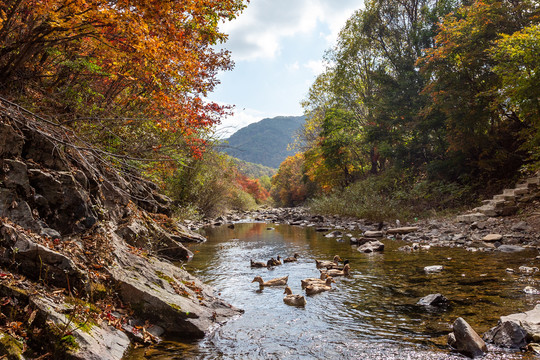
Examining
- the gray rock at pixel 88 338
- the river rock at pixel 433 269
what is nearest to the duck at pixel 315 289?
the river rock at pixel 433 269

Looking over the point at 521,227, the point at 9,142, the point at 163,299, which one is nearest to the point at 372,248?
the point at 521,227

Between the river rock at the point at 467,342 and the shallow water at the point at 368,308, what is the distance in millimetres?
149

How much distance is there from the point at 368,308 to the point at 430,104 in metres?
17.8

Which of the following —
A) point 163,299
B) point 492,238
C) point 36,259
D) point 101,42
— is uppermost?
point 101,42

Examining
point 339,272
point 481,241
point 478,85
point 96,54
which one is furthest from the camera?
point 478,85

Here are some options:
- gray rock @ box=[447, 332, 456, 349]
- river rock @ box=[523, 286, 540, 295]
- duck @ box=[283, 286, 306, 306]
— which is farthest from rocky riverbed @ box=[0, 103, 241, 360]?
river rock @ box=[523, 286, 540, 295]

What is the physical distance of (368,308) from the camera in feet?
19.3

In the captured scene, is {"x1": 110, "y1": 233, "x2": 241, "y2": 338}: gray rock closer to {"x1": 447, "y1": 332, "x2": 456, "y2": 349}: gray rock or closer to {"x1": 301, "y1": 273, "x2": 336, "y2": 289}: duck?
{"x1": 301, "y1": 273, "x2": 336, "y2": 289}: duck

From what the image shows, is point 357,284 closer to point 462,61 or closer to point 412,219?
point 412,219

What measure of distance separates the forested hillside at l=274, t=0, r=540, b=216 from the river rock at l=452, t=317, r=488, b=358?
9.22 m

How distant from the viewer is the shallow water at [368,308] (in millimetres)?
4316

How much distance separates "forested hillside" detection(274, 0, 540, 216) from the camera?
13251 millimetres

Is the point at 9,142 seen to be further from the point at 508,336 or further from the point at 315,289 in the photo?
the point at 508,336

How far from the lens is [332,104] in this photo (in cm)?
3391
